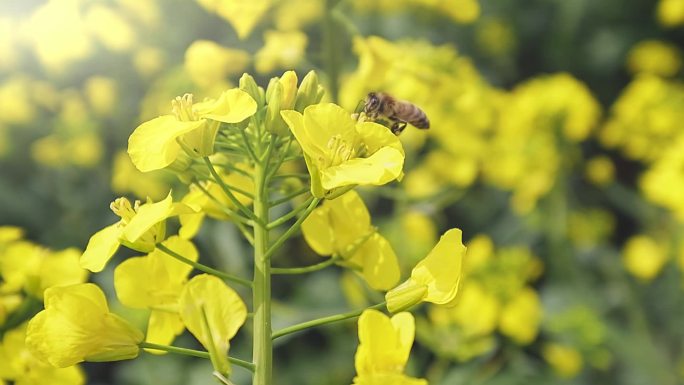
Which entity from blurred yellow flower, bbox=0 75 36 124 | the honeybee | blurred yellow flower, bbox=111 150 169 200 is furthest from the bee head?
blurred yellow flower, bbox=0 75 36 124

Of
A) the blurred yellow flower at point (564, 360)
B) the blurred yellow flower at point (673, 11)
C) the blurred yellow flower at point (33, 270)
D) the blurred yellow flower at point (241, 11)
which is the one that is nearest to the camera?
the blurred yellow flower at point (33, 270)

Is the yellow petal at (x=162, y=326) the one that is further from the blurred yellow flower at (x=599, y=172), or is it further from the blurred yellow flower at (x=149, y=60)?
the blurred yellow flower at (x=599, y=172)

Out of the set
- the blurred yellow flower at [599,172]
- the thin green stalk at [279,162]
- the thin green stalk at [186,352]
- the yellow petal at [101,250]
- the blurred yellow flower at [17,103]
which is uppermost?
the blurred yellow flower at [17,103]

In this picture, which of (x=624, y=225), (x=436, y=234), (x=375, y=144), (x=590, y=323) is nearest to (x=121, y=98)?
(x=436, y=234)

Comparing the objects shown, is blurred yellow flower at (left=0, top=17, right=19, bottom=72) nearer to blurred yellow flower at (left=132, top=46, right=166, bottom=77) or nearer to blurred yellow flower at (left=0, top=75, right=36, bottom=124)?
blurred yellow flower at (left=0, top=75, right=36, bottom=124)

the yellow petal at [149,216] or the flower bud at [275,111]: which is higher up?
the flower bud at [275,111]

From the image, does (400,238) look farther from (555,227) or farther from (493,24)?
(493,24)

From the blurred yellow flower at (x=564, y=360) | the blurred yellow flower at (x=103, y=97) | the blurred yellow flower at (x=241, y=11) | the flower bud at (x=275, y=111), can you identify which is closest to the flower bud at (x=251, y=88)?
the flower bud at (x=275, y=111)
